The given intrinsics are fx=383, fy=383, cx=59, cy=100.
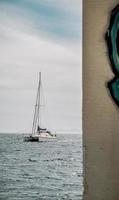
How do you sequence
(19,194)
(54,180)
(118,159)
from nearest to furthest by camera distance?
(118,159) < (19,194) < (54,180)

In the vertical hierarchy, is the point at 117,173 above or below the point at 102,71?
below

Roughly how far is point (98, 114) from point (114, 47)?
1.69ft

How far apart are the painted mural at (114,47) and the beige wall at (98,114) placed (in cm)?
3

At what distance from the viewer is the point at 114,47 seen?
2867mm

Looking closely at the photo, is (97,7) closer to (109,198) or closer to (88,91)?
(88,91)

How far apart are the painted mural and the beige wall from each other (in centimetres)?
3

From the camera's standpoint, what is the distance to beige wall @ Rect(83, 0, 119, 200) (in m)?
2.80

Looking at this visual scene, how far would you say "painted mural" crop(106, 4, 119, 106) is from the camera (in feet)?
9.26

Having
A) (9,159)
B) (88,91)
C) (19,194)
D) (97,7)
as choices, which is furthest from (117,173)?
(9,159)

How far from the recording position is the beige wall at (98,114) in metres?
2.80

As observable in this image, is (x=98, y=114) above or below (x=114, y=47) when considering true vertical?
below

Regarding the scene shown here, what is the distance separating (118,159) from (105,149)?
0.12 m

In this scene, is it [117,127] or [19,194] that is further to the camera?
[19,194]

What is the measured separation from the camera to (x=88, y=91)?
2861mm
